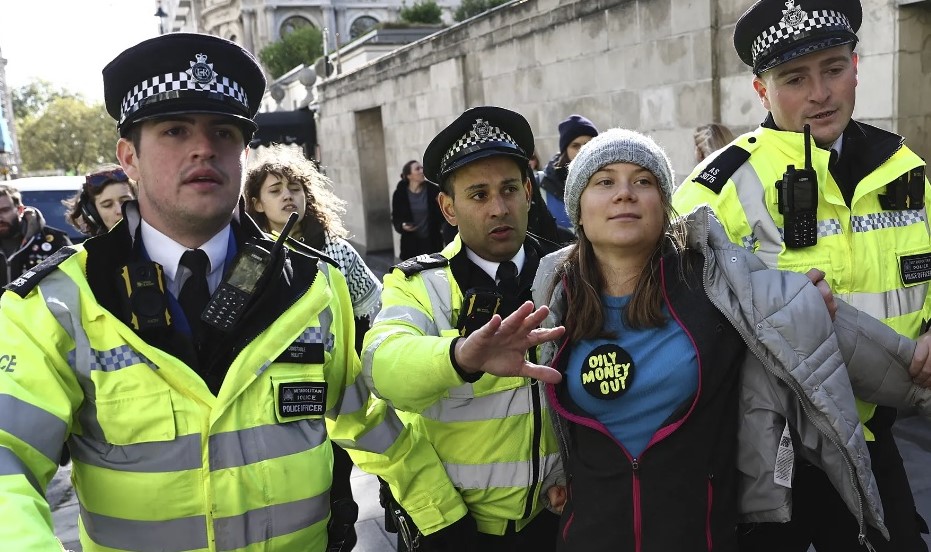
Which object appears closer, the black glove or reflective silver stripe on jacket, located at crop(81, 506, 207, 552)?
reflective silver stripe on jacket, located at crop(81, 506, 207, 552)

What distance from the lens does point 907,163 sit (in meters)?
2.26

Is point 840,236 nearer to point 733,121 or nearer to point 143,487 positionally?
point 143,487

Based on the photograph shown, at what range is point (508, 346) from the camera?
170 cm

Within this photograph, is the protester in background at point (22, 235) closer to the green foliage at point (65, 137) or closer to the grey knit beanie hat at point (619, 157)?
the grey knit beanie hat at point (619, 157)

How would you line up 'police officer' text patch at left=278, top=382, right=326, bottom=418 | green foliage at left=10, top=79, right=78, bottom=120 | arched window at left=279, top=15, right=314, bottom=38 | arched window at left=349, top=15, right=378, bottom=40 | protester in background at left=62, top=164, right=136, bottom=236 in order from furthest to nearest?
1. green foliage at left=10, top=79, right=78, bottom=120
2. arched window at left=349, top=15, right=378, bottom=40
3. arched window at left=279, top=15, right=314, bottom=38
4. protester in background at left=62, top=164, right=136, bottom=236
5. 'police officer' text patch at left=278, top=382, right=326, bottom=418

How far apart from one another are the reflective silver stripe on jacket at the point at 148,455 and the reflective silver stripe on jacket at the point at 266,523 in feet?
0.52

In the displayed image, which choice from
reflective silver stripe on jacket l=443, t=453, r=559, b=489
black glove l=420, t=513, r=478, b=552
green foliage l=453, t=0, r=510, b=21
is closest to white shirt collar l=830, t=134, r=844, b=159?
reflective silver stripe on jacket l=443, t=453, r=559, b=489

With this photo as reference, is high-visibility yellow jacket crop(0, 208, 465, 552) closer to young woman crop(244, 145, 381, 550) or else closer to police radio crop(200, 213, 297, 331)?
police radio crop(200, 213, 297, 331)

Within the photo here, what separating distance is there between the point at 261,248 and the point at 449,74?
8.89 metres

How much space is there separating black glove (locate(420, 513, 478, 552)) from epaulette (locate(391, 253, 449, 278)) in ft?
2.45

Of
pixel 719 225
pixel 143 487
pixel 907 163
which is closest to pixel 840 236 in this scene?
pixel 907 163

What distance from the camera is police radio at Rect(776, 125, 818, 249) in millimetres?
2168

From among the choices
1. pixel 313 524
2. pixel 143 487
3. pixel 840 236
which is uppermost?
pixel 840 236

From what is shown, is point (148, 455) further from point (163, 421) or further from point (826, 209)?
point (826, 209)
